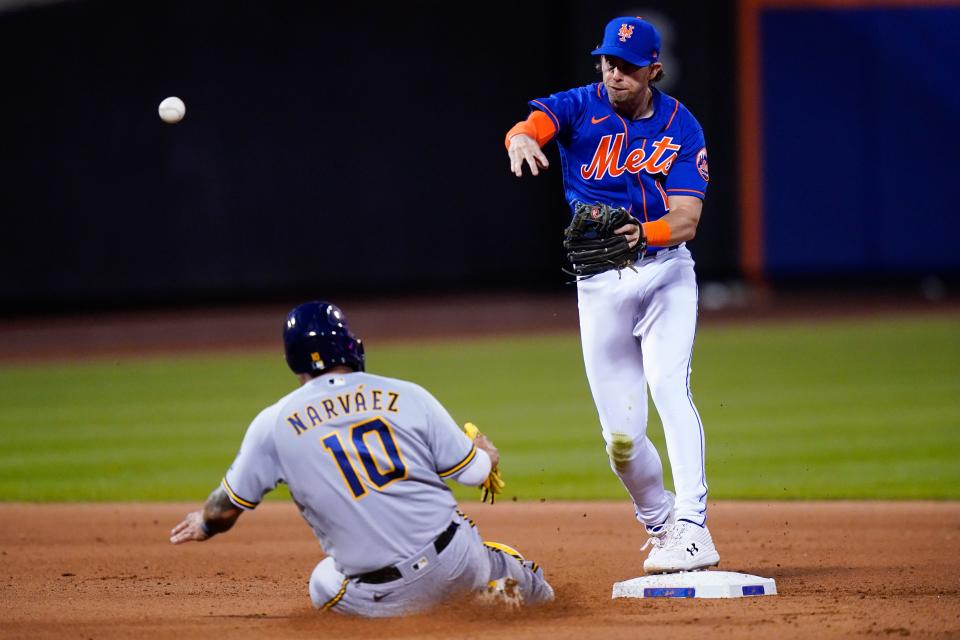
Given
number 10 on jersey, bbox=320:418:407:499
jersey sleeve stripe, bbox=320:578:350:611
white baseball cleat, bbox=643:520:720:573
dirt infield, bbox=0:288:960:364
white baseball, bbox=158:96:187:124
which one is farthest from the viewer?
dirt infield, bbox=0:288:960:364

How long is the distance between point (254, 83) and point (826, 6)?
8697 millimetres

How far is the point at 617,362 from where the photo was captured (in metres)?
5.09

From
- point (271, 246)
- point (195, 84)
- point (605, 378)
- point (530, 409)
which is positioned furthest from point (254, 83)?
point (605, 378)

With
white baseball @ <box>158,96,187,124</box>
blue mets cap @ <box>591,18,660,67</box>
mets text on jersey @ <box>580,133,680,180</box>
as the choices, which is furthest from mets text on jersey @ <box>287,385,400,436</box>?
white baseball @ <box>158,96,187,124</box>

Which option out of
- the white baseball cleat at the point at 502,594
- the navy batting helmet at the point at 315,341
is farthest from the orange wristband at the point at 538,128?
the white baseball cleat at the point at 502,594

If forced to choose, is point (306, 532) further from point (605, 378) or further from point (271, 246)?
point (271, 246)

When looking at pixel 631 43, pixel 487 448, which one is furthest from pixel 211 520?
pixel 631 43

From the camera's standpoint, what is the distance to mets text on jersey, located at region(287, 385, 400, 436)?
4.19 m

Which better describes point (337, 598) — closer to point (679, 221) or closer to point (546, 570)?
point (546, 570)

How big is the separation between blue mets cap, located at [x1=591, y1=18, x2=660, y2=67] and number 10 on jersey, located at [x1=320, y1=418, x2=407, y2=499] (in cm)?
171

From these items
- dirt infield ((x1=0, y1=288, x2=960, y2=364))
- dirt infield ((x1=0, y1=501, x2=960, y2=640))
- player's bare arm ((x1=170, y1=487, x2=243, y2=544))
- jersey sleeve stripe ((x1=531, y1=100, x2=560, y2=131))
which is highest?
jersey sleeve stripe ((x1=531, y1=100, x2=560, y2=131))

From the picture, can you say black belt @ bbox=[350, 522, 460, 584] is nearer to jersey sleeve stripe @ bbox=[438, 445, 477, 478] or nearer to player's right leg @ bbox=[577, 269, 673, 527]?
jersey sleeve stripe @ bbox=[438, 445, 477, 478]

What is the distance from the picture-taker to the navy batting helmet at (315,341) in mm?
4258

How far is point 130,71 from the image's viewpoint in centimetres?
1916
